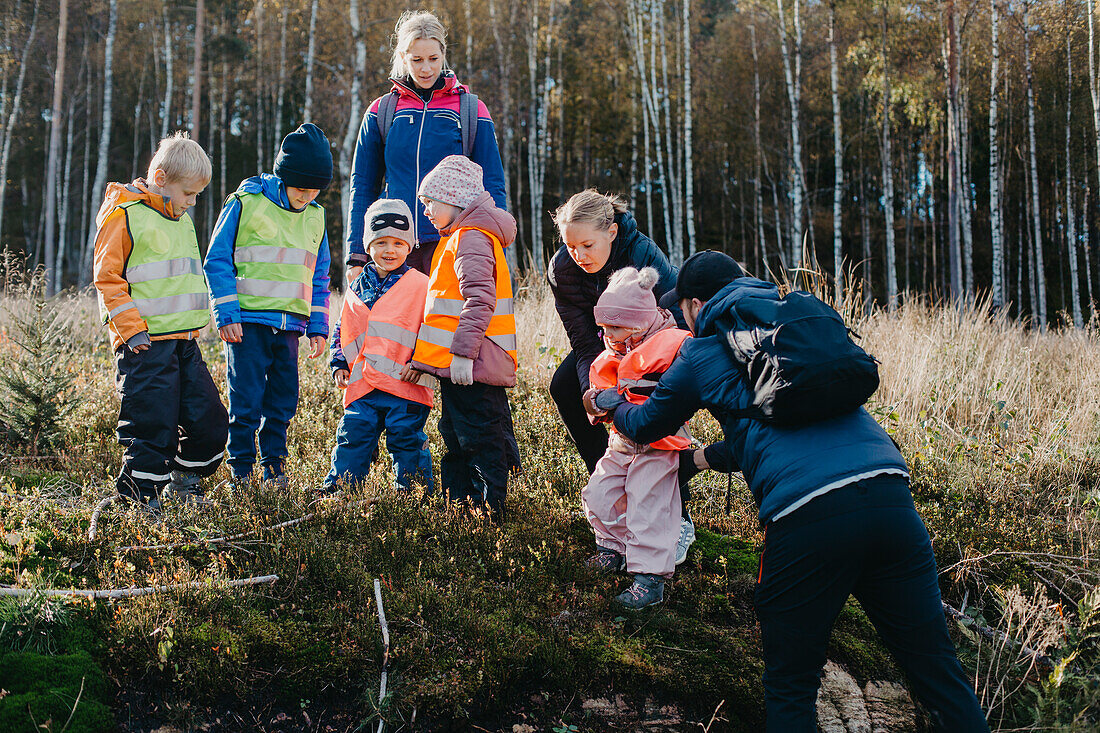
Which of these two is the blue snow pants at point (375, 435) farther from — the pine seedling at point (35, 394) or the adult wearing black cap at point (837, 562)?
the pine seedling at point (35, 394)

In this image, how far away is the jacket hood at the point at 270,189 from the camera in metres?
4.25

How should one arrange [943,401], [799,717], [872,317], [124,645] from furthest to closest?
1. [872,317]
2. [943,401]
3. [124,645]
4. [799,717]

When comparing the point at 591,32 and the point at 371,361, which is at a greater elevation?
the point at 591,32

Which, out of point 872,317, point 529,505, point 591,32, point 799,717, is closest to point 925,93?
point 591,32

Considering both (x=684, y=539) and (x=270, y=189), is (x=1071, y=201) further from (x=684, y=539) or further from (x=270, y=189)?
(x=270, y=189)

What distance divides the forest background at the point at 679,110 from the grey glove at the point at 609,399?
14.9 meters

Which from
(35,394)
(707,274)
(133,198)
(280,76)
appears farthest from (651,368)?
(280,76)

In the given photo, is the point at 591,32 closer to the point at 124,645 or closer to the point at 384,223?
the point at 384,223

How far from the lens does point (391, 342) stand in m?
4.05

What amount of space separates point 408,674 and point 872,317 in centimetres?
678

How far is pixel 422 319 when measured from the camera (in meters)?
4.06

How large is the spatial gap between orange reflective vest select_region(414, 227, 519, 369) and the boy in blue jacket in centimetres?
101

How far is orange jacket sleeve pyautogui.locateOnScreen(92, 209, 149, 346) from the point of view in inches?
143

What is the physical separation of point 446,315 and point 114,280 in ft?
5.66
